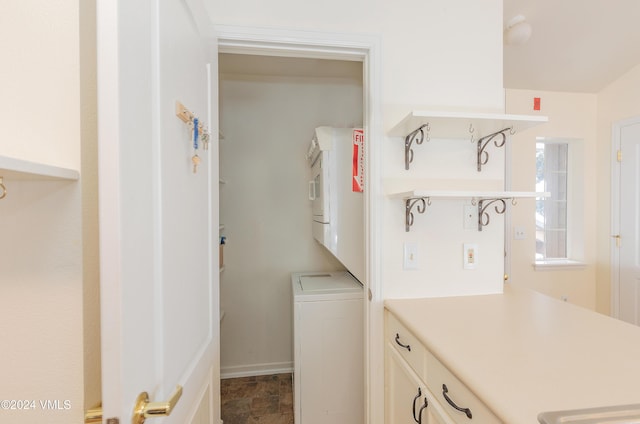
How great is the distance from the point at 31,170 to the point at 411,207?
4.07 feet

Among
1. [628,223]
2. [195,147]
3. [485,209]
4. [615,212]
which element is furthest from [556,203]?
[195,147]

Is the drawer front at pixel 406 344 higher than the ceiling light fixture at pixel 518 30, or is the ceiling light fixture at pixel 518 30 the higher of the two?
the ceiling light fixture at pixel 518 30

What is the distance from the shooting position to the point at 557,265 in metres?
2.73

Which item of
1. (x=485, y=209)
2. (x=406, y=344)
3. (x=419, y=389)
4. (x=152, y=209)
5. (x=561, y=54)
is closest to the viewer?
(x=152, y=209)

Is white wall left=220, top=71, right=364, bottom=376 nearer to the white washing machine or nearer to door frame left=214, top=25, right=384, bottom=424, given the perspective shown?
the white washing machine

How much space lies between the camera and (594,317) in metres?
1.12

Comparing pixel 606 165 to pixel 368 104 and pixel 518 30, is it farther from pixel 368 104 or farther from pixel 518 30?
pixel 368 104

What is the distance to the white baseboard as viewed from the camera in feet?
7.82

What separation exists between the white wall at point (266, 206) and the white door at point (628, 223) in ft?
8.00

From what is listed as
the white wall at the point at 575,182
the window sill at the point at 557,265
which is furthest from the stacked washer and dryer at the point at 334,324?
the window sill at the point at 557,265

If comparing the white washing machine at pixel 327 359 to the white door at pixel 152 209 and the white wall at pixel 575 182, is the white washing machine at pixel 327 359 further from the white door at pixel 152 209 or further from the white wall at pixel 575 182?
the white wall at pixel 575 182

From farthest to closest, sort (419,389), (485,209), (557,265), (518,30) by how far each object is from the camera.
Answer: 1. (557,265)
2. (518,30)
3. (485,209)
4. (419,389)

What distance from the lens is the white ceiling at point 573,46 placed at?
1908 millimetres

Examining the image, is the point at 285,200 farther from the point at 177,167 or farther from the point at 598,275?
the point at 598,275
